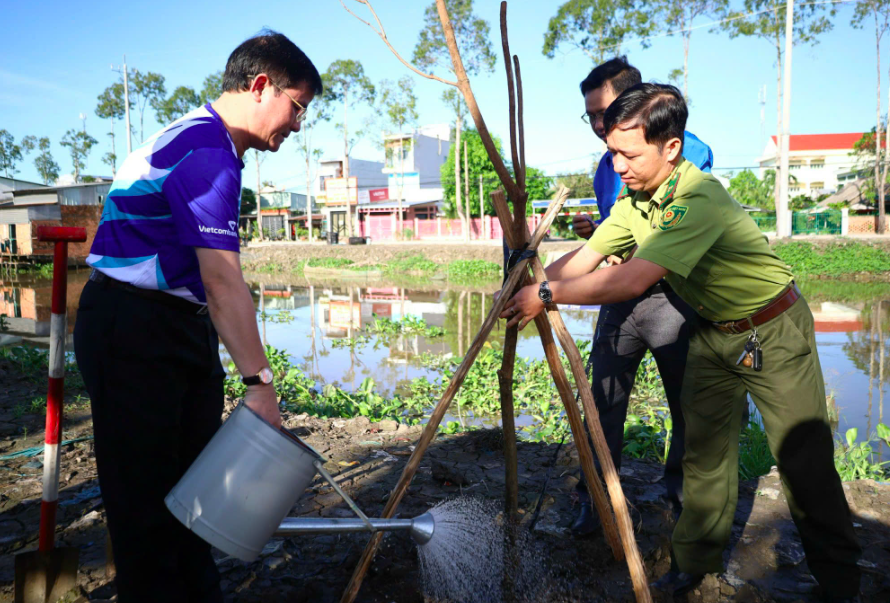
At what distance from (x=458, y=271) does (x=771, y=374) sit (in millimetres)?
18617

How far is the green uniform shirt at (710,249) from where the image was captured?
6.36 feet

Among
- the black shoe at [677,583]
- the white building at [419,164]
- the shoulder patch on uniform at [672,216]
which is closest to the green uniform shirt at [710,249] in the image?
the shoulder patch on uniform at [672,216]

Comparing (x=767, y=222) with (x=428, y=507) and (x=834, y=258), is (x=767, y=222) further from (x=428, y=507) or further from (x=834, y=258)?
(x=428, y=507)

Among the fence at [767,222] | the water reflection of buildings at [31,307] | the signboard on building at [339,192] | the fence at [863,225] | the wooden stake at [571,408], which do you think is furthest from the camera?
the signboard on building at [339,192]

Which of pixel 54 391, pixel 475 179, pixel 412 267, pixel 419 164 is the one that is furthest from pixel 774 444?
pixel 419 164

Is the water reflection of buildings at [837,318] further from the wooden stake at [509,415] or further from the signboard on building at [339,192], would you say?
the signboard on building at [339,192]

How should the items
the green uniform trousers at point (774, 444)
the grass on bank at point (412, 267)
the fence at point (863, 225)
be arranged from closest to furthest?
the green uniform trousers at point (774, 444), the grass on bank at point (412, 267), the fence at point (863, 225)

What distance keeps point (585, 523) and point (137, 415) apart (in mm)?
1918

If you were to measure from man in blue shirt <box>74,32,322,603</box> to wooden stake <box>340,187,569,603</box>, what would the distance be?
0.53 m

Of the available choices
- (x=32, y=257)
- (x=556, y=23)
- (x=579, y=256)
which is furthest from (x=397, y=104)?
(x=579, y=256)

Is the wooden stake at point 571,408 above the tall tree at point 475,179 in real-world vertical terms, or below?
below

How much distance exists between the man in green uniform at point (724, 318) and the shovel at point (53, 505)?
1606mm

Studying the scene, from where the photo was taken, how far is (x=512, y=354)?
2365 mm

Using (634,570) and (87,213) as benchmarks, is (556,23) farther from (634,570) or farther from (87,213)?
(634,570)
